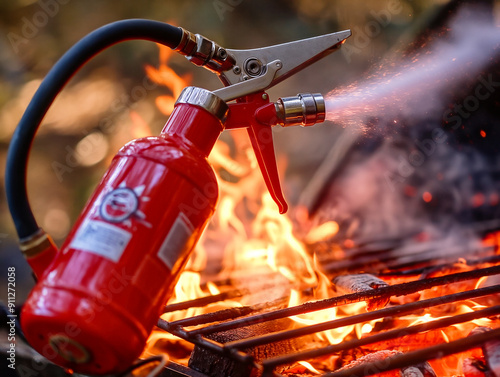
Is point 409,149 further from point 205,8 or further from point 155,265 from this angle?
point 155,265

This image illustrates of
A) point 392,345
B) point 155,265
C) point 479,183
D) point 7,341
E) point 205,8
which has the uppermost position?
point 205,8

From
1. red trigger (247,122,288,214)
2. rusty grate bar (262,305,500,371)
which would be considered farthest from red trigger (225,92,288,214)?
rusty grate bar (262,305,500,371)

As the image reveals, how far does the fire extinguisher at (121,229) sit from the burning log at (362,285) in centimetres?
55

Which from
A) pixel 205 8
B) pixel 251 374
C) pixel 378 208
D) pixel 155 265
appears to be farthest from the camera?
pixel 205 8

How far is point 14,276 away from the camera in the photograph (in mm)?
1917

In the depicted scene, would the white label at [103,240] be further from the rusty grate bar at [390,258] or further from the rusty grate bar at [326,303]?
the rusty grate bar at [390,258]

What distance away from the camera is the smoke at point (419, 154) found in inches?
65.7

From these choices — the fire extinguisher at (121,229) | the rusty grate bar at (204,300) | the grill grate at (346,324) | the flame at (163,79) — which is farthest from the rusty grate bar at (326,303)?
the flame at (163,79)

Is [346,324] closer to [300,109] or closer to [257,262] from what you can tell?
[300,109]

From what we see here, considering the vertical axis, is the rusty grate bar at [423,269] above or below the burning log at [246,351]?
above

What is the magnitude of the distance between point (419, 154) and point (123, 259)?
1.55 m

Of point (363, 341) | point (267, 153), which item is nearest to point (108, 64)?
point (267, 153)

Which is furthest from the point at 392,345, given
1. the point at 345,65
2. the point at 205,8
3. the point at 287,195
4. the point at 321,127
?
the point at 205,8

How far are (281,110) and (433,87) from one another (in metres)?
1.05
